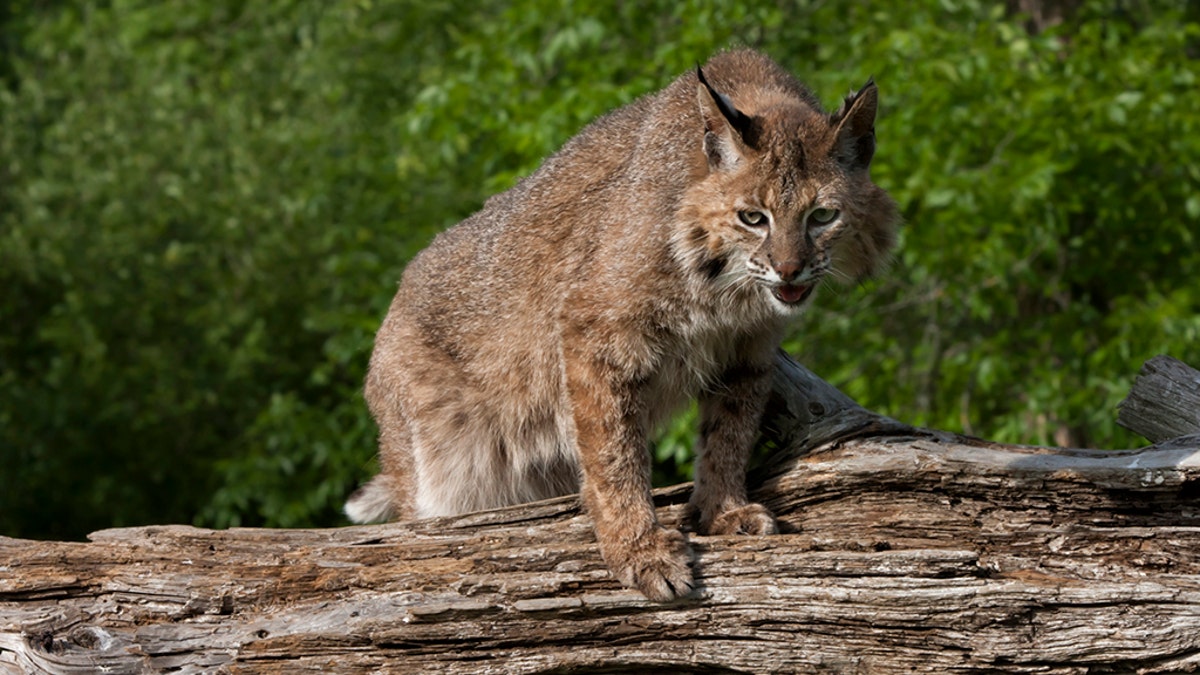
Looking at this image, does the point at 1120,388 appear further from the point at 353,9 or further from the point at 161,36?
the point at 161,36

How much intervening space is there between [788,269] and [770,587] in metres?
1.10

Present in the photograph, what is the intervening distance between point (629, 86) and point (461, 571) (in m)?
4.66

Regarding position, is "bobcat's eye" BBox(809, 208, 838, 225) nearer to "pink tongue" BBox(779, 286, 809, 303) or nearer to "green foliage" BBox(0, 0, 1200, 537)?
"pink tongue" BBox(779, 286, 809, 303)

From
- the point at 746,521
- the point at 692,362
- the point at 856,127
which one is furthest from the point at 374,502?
the point at 856,127

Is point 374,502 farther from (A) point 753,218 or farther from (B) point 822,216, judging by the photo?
(B) point 822,216

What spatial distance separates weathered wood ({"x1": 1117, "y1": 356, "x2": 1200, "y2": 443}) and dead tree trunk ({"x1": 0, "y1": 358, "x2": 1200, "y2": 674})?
17.5 inches

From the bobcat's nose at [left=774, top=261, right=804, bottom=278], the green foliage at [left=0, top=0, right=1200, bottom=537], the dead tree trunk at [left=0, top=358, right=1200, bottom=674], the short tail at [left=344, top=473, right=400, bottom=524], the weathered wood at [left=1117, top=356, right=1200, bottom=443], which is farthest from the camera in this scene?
the green foliage at [left=0, top=0, right=1200, bottom=537]

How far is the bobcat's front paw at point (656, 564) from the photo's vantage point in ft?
16.6

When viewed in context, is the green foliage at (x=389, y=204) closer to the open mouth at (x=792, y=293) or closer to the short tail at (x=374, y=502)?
the short tail at (x=374, y=502)

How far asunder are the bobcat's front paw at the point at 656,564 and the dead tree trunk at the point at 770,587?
2.4 inches

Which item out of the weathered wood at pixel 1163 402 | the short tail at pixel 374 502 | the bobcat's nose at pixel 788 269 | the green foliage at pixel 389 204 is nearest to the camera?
the bobcat's nose at pixel 788 269

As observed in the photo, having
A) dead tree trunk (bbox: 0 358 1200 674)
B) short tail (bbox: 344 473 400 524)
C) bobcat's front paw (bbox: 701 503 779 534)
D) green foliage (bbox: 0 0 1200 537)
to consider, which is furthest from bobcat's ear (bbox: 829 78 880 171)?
short tail (bbox: 344 473 400 524)

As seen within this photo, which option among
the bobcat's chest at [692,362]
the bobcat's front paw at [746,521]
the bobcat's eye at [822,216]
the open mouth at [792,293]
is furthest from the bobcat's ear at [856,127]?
the bobcat's front paw at [746,521]

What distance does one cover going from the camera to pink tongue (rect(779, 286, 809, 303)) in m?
5.02
